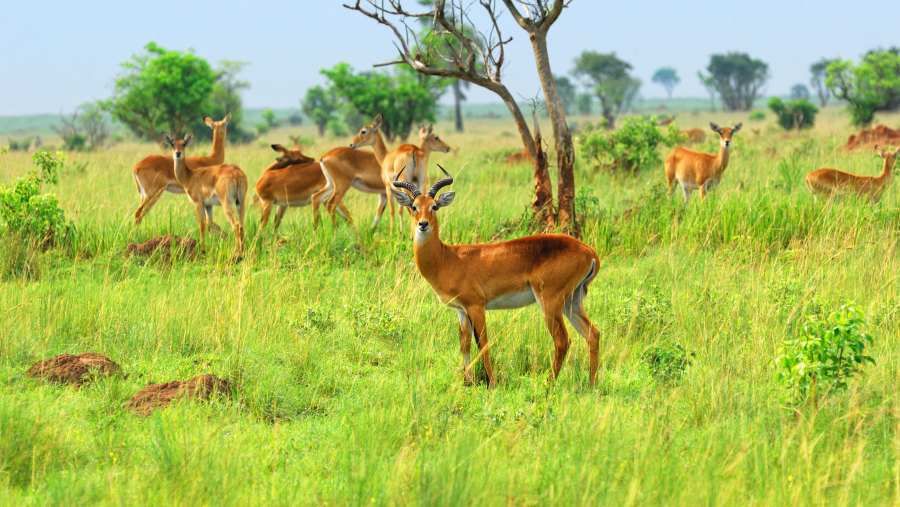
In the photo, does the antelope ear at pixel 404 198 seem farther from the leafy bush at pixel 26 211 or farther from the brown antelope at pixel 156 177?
the brown antelope at pixel 156 177

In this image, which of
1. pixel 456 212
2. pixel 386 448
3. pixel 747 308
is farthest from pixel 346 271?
pixel 386 448

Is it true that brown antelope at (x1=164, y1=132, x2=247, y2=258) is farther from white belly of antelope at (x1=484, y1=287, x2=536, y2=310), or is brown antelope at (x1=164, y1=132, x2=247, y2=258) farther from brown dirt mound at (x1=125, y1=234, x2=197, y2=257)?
white belly of antelope at (x1=484, y1=287, x2=536, y2=310)

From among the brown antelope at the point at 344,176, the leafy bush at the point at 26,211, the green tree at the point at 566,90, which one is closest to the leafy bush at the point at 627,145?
the brown antelope at the point at 344,176

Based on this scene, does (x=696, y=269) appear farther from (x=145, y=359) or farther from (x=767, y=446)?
(x=145, y=359)

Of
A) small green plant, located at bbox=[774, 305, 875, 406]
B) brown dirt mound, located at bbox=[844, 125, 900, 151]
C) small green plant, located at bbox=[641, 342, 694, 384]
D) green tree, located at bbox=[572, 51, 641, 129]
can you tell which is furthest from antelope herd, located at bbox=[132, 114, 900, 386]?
green tree, located at bbox=[572, 51, 641, 129]

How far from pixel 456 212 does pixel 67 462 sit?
6505 mm

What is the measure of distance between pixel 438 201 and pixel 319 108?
6002 centimetres

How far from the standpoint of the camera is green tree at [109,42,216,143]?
27188mm

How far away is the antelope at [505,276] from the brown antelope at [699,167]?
23.4 ft

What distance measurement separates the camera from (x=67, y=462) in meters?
3.87

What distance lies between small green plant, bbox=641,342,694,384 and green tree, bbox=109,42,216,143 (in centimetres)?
2439

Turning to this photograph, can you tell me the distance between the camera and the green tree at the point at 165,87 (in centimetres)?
2719

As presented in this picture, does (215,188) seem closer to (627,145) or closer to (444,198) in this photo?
(444,198)

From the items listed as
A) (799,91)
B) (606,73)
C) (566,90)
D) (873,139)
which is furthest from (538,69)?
(799,91)
